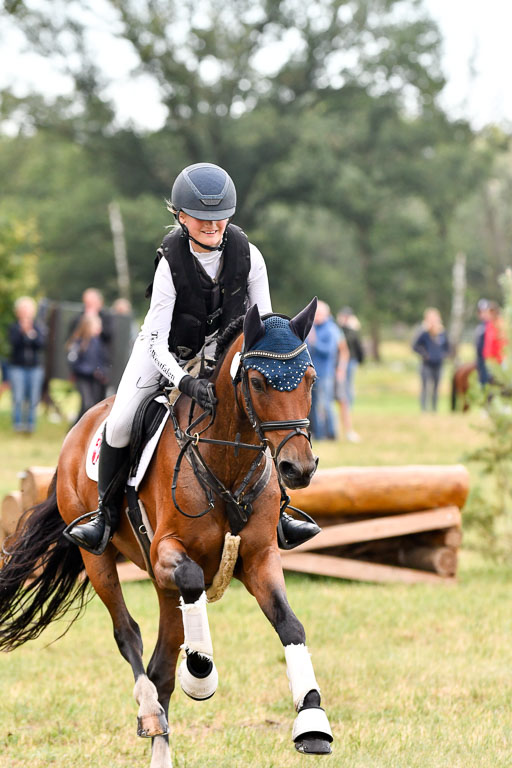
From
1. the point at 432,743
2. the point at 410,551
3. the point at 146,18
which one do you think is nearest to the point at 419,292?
the point at 146,18

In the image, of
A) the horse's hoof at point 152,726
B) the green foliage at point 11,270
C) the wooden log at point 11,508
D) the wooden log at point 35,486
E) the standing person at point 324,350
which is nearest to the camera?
the horse's hoof at point 152,726

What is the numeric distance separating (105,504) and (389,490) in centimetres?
410

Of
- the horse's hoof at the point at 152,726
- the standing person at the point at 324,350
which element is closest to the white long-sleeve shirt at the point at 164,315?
the horse's hoof at the point at 152,726

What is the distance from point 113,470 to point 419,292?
146ft

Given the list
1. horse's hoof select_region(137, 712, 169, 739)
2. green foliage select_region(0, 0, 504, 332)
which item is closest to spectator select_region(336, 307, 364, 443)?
horse's hoof select_region(137, 712, 169, 739)

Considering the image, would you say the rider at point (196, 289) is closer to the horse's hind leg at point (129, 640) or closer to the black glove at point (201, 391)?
the black glove at point (201, 391)

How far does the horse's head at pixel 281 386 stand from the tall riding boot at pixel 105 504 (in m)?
1.17

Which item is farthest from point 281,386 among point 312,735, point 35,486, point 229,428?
point 35,486

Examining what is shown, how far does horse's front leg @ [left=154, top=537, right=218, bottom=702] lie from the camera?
4.12 meters

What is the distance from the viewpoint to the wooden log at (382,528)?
28.2ft

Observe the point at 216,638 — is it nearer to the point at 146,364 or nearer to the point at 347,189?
the point at 146,364

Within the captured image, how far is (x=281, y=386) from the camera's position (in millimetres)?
3879

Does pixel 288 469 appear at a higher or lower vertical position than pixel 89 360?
lower

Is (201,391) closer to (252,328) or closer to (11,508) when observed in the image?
(252,328)
